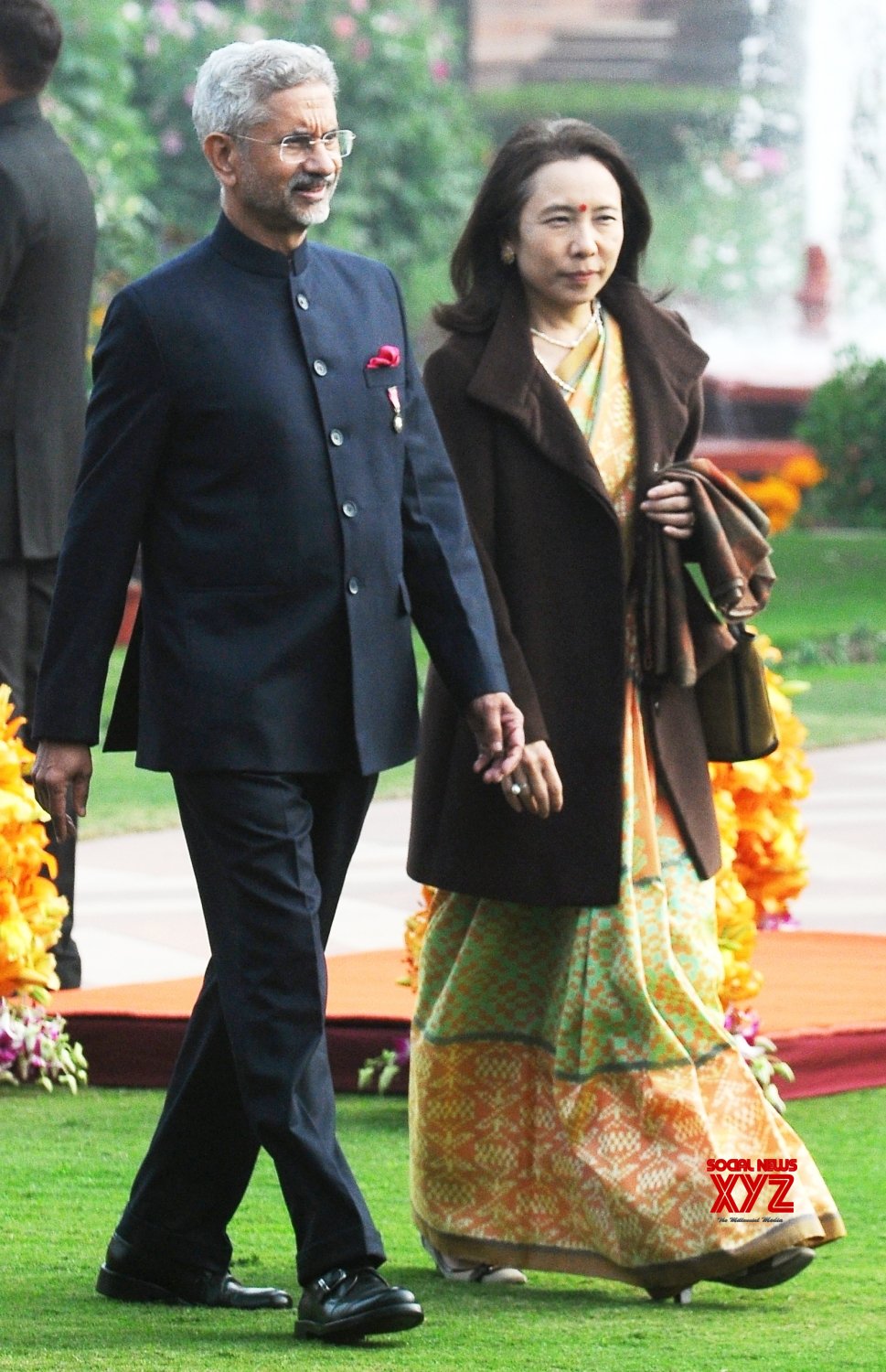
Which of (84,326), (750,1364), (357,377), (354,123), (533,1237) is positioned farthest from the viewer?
(354,123)

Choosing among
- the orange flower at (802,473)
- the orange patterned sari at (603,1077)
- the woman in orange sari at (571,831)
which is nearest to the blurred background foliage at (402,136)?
the orange flower at (802,473)

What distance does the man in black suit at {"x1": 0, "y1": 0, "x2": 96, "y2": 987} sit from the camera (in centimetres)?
592

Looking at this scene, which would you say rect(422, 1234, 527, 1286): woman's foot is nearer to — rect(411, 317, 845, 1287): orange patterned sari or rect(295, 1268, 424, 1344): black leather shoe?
rect(411, 317, 845, 1287): orange patterned sari

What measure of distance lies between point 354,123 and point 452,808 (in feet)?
83.8

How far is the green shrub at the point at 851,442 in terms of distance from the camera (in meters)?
20.1

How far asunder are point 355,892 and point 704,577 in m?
4.02

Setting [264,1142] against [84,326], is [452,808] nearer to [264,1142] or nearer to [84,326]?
[264,1142]

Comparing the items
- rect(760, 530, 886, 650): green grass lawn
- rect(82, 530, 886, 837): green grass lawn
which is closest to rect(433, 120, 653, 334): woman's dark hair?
rect(82, 530, 886, 837): green grass lawn

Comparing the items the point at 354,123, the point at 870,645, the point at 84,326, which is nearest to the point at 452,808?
the point at 84,326

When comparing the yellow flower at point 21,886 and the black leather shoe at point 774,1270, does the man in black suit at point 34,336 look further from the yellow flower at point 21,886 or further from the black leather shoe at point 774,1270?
the black leather shoe at point 774,1270

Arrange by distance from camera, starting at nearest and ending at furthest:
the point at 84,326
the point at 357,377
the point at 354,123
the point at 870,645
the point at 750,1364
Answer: the point at 750,1364 → the point at 357,377 → the point at 84,326 → the point at 870,645 → the point at 354,123

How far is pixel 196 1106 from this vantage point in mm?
3998

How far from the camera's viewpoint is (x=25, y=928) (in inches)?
211

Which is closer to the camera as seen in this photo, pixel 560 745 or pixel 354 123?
pixel 560 745
